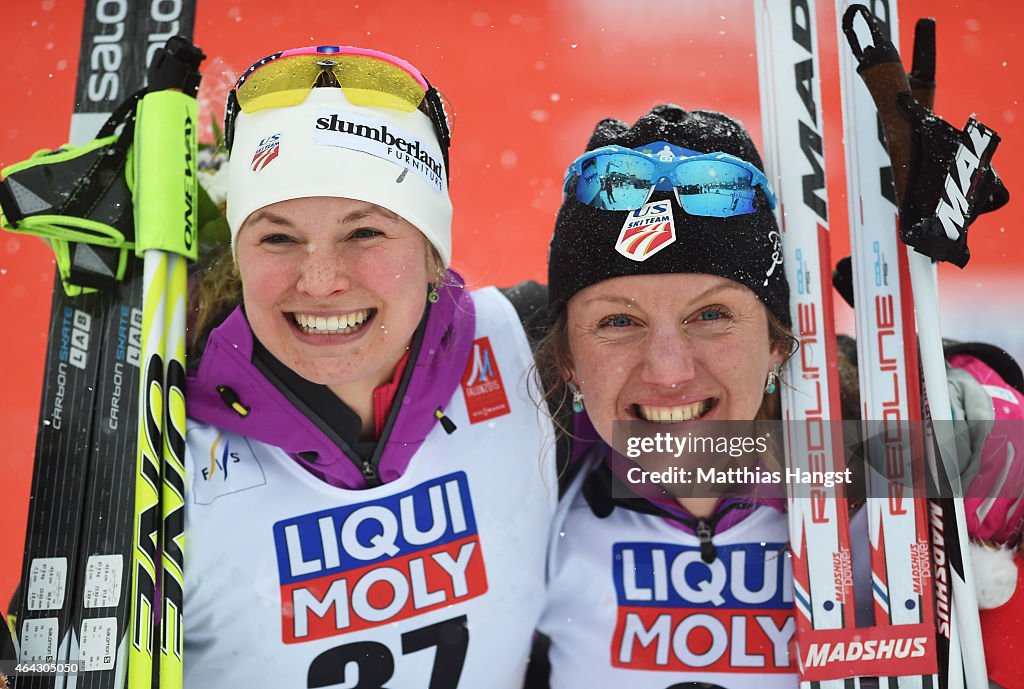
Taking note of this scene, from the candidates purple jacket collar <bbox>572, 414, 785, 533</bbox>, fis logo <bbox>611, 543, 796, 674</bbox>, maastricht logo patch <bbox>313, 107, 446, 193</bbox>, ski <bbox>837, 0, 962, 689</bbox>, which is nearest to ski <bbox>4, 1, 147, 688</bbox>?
maastricht logo patch <bbox>313, 107, 446, 193</bbox>

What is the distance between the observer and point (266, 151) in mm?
1860

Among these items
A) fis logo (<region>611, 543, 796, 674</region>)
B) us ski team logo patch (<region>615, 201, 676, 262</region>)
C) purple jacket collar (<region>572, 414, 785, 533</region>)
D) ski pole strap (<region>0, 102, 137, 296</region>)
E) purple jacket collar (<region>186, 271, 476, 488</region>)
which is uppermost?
ski pole strap (<region>0, 102, 137, 296</region>)

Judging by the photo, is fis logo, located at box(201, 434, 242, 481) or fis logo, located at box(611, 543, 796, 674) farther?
fis logo, located at box(611, 543, 796, 674)

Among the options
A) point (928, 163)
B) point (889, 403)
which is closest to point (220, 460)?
point (889, 403)

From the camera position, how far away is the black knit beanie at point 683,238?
1.91 m

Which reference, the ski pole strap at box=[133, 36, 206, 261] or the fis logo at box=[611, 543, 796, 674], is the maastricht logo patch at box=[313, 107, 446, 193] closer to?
the ski pole strap at box=[133, 36, 206, 261]

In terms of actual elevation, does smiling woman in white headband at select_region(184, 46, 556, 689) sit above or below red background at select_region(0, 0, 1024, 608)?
below

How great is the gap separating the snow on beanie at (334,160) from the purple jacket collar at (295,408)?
0.81 ft

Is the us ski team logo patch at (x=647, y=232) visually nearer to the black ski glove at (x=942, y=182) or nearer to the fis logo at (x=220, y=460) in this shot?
the black ski glove at (x=942, y=182)

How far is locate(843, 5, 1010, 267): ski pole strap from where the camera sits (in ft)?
6.54

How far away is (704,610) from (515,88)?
209 centimetres

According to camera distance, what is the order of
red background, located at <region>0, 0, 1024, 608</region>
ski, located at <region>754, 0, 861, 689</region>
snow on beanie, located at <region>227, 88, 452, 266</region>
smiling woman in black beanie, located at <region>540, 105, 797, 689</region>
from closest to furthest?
snow on beanie, located at <region>227, 88, 452, 266</region>, smiling woman in black beanie, located at <region>540, 105, 797, 689</region>, ski, located at <region>754, 0, 861, 689</region>, red background, located at <region>0, 0, 1024, 608</region>

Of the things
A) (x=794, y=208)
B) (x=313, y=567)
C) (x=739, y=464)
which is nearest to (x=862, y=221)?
(x=794, y=208)

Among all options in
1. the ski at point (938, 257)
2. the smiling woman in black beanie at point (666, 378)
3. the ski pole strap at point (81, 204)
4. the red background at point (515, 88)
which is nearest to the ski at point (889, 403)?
the ski at point (938, 257)
